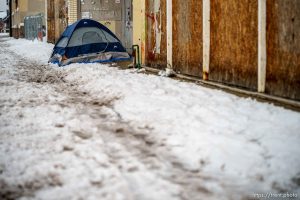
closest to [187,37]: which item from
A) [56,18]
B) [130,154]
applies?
[130,154]

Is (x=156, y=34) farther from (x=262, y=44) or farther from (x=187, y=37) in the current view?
(x=262, y=44)

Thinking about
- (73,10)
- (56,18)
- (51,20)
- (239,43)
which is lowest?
(239,43)

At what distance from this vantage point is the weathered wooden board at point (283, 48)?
16.2 feet

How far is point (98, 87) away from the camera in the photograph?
23.7ft

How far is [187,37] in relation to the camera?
7.94 metres

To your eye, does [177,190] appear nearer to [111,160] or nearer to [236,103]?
[111,160]

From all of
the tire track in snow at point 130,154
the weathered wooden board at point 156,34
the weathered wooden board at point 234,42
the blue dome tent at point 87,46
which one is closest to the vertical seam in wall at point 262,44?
the weathered wooden board at point 234,42

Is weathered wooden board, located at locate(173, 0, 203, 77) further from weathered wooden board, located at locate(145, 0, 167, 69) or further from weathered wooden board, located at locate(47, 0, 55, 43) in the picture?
weathered wooden board, located at locate(47, 0, 55, 43)

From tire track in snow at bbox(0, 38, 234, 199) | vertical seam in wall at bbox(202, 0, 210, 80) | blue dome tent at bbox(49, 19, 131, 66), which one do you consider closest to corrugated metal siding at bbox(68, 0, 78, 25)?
blue dome tent at bbox(49, 19, 131, 66)

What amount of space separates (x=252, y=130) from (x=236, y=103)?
1.31m

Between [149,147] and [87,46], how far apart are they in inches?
359

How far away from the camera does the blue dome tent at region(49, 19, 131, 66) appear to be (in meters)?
11.8

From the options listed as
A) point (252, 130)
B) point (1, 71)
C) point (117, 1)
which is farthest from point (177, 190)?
point (117, 1)

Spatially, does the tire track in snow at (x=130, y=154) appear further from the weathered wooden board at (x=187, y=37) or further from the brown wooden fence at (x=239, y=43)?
the weathered wooden board at (x=187, y=37)
